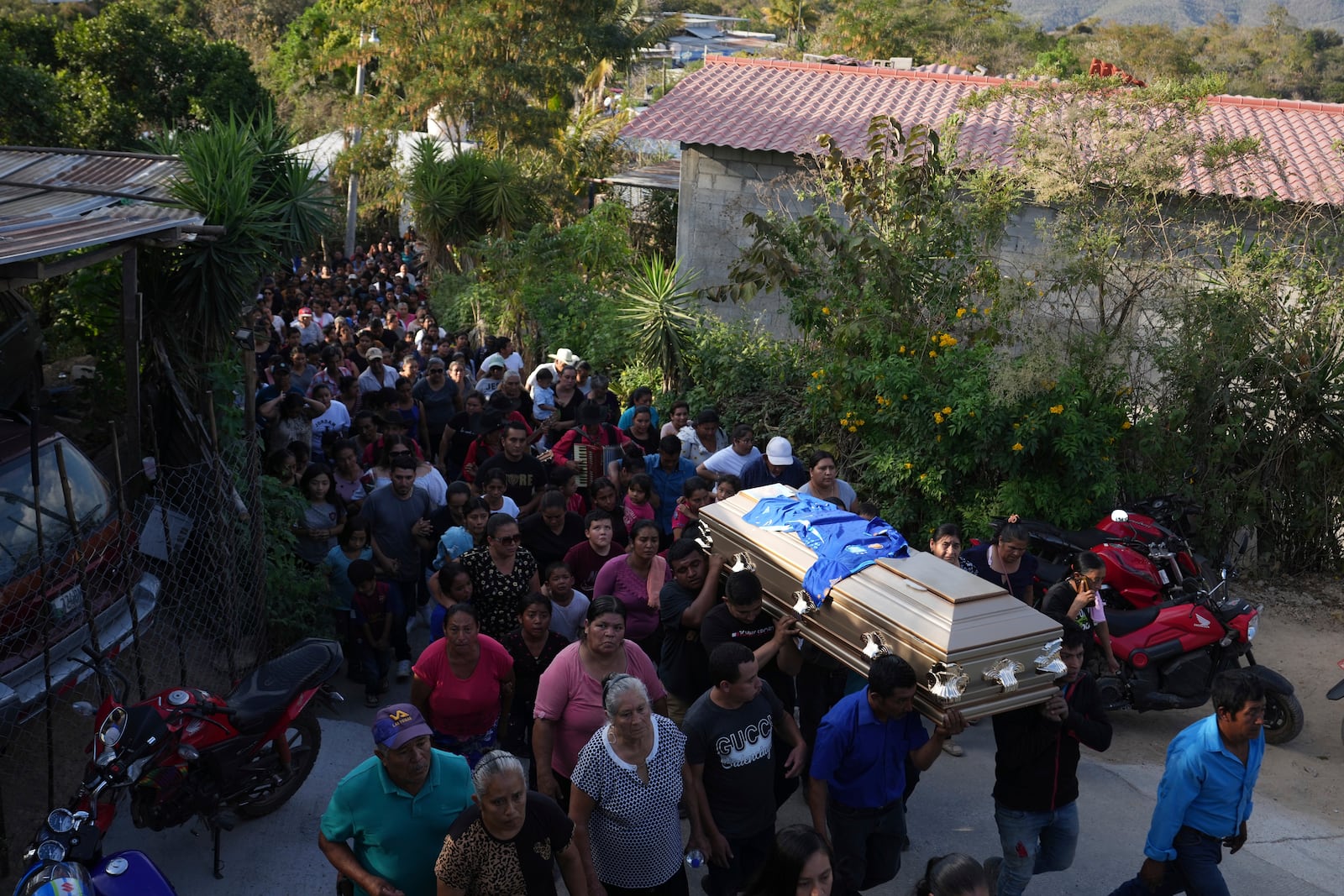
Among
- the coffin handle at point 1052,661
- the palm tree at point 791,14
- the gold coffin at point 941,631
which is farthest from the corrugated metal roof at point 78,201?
the palm tree at point 791,14

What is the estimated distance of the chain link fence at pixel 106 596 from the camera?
5.30m

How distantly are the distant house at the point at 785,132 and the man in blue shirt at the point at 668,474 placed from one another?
4.91 m

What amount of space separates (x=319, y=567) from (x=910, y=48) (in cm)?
3712

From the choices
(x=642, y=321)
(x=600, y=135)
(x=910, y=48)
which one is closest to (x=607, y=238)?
(x=642, y=321)

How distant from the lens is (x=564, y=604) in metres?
5.98

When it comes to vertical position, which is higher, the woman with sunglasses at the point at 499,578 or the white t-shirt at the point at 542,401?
the woman with sunglasses at the point at 499,578

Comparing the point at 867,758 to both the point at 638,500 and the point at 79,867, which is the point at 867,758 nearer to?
the point at 79,867

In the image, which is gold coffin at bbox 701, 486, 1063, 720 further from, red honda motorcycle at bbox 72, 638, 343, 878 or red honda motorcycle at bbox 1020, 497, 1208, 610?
red honda motorcycle at bbox 1020, 497, 1208, 610

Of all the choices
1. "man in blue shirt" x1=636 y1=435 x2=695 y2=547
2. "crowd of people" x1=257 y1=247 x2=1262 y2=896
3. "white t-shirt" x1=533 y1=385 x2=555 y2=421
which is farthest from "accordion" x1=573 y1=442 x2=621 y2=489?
"white t-shirt" x1=533 y1=385 x2=555 y2=421

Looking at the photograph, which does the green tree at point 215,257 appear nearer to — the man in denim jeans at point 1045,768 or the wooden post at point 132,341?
the wooden post at point 132,341

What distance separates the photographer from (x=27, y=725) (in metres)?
5.93

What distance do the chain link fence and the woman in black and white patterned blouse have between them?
253 centimetres

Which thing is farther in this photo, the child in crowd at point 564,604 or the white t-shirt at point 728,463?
the white t-shirt at point 728,463

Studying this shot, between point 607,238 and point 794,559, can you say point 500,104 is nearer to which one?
point 607,238
